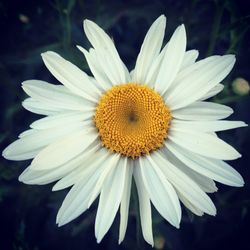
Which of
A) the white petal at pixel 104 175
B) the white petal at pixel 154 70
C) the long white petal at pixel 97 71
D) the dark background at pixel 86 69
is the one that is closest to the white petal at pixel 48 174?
the white petal at pixel 104 175

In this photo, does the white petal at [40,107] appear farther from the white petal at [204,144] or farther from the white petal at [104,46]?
the white petal at [204,144]

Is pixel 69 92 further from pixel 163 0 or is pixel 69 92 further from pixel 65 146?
pixel 163 0

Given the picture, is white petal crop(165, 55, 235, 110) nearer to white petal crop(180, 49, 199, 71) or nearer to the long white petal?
white petal crop(180, 49, 199, 71)

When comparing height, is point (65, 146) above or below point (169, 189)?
above

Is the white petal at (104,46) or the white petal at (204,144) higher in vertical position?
the white petal at (104,46)

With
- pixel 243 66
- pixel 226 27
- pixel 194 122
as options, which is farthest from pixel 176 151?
pixel 243 66

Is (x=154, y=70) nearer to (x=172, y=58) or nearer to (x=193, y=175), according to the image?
(x=172, y=58)

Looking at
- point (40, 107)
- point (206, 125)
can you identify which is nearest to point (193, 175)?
point (206, 125)
